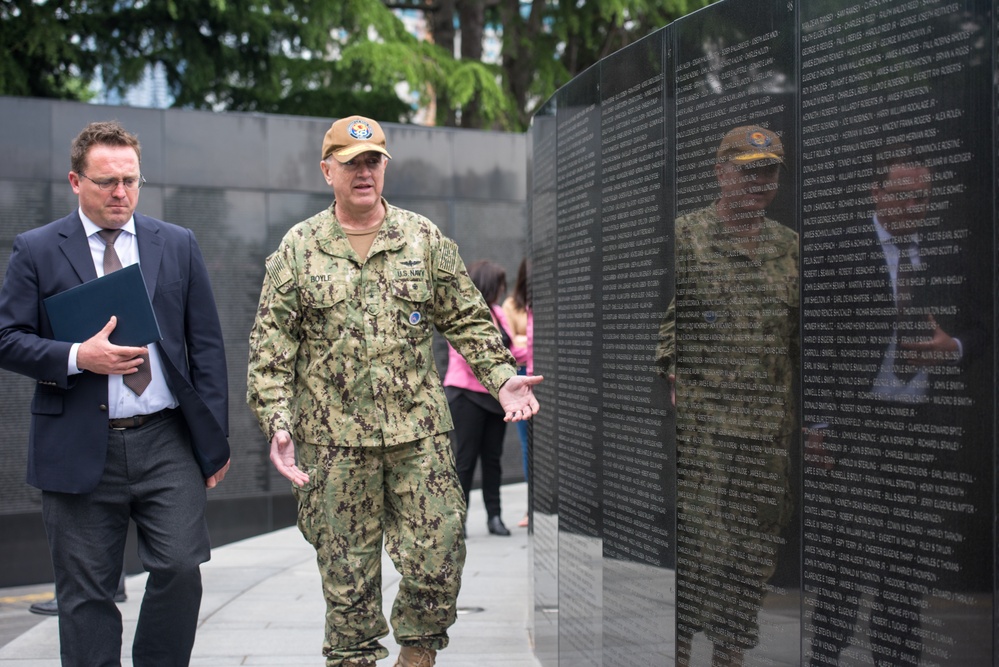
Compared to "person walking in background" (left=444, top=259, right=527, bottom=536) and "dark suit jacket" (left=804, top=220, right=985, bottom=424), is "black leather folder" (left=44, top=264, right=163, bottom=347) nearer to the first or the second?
"dark suit jacket" (left=804, top=220, right=985, bottom=424)

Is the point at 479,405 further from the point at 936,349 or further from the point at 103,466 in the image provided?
the point at 936,349

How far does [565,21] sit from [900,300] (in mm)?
14470

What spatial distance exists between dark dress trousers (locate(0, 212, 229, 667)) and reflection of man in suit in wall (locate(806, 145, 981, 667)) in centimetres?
226

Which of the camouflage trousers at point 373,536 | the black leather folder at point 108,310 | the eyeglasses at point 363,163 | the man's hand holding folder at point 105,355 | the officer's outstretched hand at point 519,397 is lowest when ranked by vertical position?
the camouflage trousers at point 373,536

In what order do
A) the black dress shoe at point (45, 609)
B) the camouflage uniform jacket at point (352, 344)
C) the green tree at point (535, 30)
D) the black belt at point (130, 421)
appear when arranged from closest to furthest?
the black belt at point (130, 421) → the camouflage uniform jacket at point (352, 344) → the black dress shoe at point (45, 609) → the green tree at point (535, 30)

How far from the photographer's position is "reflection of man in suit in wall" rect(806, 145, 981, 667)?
2.64 metres

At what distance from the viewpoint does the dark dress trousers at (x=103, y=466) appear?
4051 millimetres

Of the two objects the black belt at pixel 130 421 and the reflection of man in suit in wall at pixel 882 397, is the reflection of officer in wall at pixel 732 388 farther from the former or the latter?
the black belt at pixel 130 421

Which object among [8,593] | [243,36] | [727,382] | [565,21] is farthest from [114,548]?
[565,21]

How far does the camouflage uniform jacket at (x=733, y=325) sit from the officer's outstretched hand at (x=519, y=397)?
27.4 inches

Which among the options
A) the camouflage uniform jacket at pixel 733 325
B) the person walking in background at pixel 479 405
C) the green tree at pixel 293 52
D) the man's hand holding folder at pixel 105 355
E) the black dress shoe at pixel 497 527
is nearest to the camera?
the camouflage uniform jacket at pixel 733 325

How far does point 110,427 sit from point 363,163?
1.33m

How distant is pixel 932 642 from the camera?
8.56 ft

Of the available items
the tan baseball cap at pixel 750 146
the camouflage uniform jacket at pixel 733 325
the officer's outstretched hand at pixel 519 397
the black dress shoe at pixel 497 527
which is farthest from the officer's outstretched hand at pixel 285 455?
the black dress shoe at pixel 497 527
